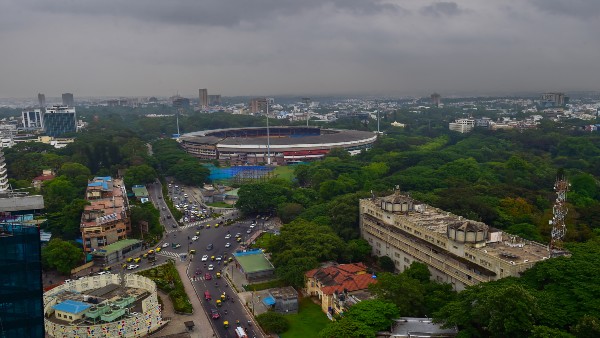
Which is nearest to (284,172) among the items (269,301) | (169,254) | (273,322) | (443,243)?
(169,254)

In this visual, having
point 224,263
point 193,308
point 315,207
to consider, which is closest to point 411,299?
point 193,308

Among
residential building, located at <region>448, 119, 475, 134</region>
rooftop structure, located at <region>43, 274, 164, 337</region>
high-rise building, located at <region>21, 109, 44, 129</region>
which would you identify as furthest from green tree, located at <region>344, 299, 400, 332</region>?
high-rise building, located at <region>21, 109, 44, 129</region>

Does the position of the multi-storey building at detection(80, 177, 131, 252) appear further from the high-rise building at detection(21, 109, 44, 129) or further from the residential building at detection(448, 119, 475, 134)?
the high-rise building at detection(21, 109, 44, 129)

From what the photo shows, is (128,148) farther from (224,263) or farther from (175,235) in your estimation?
(224,263)

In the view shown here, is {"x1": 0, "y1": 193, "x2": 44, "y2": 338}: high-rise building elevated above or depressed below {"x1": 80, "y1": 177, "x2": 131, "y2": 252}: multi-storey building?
above

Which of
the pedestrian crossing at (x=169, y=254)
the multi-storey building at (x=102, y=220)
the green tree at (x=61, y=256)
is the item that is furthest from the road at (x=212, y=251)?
the green tree at (x=61, y=256)

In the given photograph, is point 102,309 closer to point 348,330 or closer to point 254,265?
point 254,265

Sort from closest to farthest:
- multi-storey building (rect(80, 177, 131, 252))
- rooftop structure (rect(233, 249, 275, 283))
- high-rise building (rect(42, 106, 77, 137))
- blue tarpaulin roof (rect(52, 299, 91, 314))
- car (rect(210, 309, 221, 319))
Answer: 1. blue tarpaulin roof (rect(52, 299, 91, 314))
2. car (rect(210, 309, 221, 319))
3. rooftop structure (rect(233, 249, 275, 283))
4. multi-storey building (rect(80, 177, 131, 252))
5. high-rise building (rect(42, 106, 77, 137))
